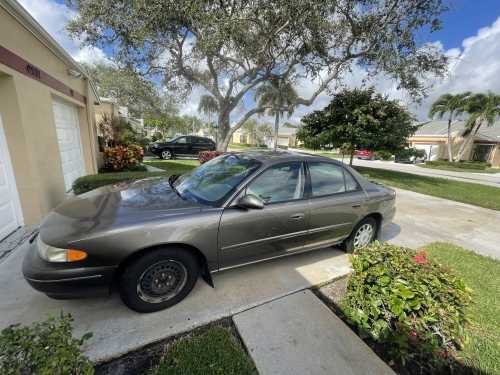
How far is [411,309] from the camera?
1729mm

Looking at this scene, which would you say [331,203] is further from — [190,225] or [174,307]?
[174,307]

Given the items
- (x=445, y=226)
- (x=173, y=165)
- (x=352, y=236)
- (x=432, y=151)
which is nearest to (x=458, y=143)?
(x=432, y=151)

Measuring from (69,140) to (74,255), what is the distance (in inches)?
217

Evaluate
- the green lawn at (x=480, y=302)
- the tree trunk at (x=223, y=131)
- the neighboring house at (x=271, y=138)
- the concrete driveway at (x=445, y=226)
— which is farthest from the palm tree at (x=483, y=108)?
the neighboring house at (x=271, y=138)

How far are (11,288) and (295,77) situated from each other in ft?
41.8

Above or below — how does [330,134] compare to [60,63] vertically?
below

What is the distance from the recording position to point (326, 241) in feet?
9.96

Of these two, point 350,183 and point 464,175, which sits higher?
point 350,183

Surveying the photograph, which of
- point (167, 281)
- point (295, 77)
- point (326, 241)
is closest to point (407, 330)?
point (326, 241)

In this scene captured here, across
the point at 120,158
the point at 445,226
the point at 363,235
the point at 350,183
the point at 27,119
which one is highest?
the point at 27,119

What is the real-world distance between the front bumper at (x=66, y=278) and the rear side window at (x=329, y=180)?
7.64 ft

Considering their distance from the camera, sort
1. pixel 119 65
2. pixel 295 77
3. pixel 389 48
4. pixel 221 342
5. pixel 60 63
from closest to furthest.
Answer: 1. pixel 221 342
2. pixel 60 63
3. pixel 389 48
4. pixel 119 65
5. pixel 295 77

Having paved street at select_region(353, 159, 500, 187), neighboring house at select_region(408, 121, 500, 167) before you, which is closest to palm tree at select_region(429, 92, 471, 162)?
neighboring house at select_region(408, 121, 500, 167)

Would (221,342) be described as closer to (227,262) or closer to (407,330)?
(227,262)
